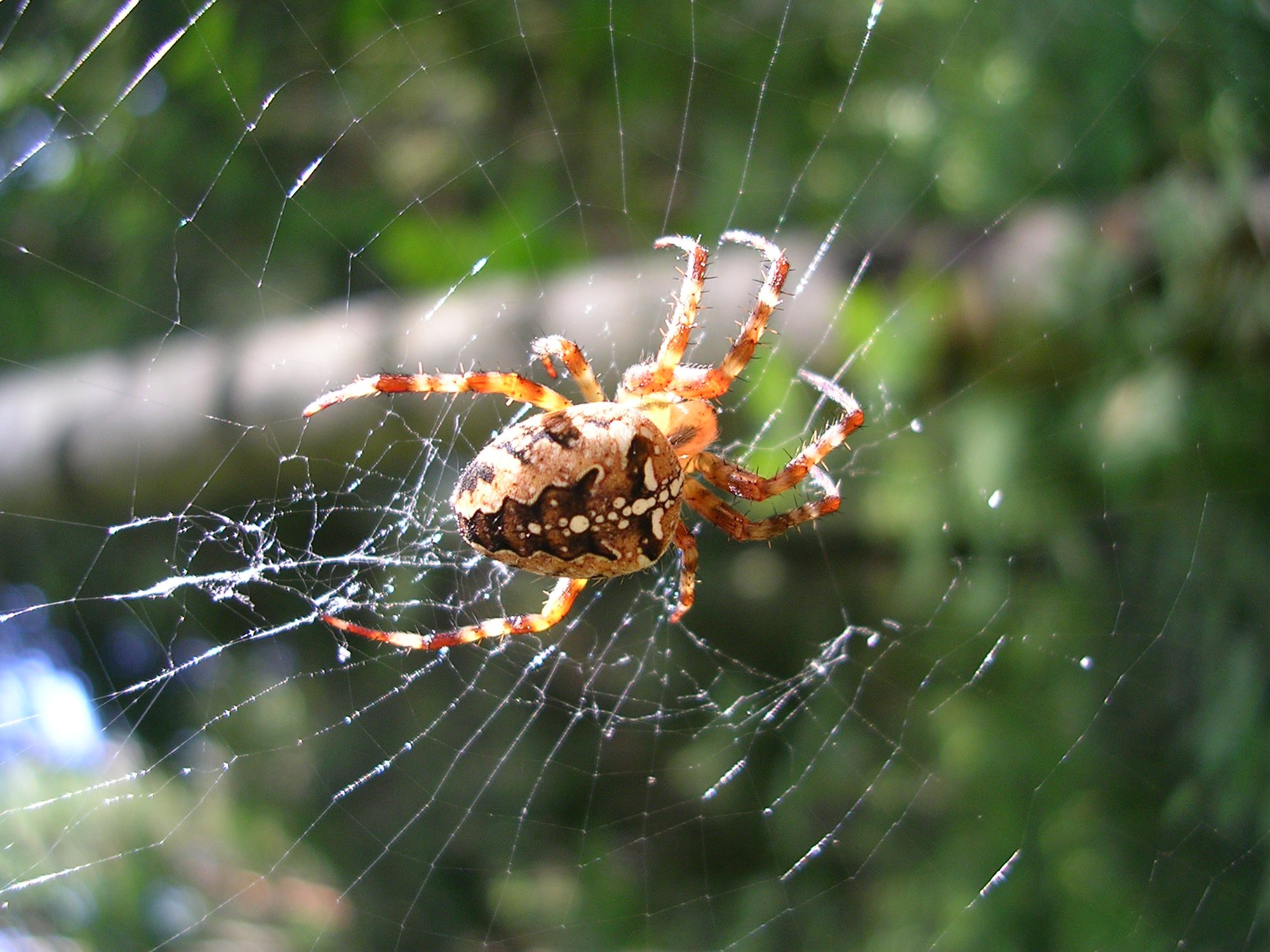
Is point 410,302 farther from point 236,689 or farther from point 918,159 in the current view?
point 918,159

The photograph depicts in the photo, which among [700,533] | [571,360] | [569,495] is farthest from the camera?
[700,533]

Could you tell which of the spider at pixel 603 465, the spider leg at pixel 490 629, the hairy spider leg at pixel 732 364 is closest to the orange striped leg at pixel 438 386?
the spider at pixel 603 465

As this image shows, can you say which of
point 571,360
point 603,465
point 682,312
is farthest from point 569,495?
point 682,312

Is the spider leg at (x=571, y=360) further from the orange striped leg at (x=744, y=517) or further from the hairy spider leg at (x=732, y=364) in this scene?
the orange striped leg at (x=744, y=517)

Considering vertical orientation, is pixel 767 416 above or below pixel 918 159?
below

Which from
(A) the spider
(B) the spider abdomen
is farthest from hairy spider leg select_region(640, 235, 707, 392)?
(B) the spider abdomen

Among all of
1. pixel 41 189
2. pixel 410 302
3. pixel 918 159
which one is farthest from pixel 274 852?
pixel 918 159

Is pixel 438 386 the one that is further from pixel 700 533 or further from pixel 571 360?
pixel 700 533

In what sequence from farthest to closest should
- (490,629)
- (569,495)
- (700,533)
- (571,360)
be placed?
(700,533) < (490,629) < (571,360) < (569,495)
